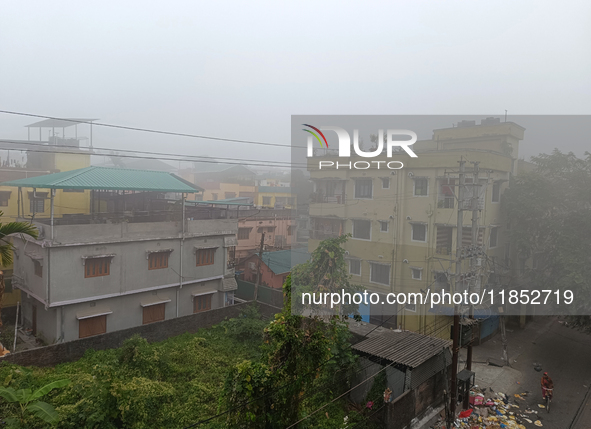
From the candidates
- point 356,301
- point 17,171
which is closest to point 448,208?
point 356,301

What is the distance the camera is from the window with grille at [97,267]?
410 inches

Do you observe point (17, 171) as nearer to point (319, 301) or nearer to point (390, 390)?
point (319, 301)

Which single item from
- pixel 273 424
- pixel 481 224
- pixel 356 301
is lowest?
pixel 273 424

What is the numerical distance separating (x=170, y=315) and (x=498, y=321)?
10.0 m

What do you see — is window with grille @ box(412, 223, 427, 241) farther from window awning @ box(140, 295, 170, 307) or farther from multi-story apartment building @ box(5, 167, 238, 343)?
window awning @ box(140, 295, 170, 307)

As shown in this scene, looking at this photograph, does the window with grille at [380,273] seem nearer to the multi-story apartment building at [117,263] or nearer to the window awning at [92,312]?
the multi-story apartment building at [117,263]

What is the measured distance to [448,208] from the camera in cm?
730

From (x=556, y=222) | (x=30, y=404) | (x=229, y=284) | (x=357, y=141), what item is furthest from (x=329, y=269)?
(x=229, y=284)

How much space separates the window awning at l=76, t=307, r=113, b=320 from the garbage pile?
8.40 meters

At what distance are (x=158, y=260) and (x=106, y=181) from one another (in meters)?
2.69

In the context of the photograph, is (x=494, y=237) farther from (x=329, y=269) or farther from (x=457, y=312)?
(x=329, y=269)

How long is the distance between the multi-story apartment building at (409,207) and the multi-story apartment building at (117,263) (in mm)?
5908

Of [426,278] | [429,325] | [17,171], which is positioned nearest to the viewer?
[426,278]

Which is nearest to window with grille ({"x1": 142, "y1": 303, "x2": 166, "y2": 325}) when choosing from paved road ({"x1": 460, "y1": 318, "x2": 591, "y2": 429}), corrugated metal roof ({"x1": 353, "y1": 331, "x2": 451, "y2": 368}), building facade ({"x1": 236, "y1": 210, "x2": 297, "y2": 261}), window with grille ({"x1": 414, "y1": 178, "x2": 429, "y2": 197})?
building facade ({"x1": 236, "y1": 210, "x2": 297, "y2": 261})
